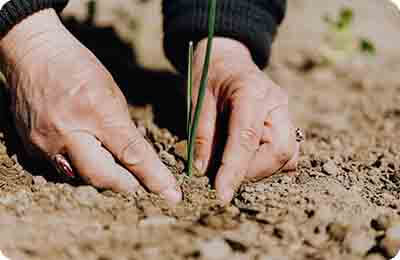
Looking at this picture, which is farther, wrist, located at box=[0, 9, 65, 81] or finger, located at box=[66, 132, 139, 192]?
wrist, located at box=[0, 9, 65, 81]

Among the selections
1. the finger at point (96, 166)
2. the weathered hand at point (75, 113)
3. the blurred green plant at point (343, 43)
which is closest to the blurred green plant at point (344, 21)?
the blurred green plant at point (343, 43)

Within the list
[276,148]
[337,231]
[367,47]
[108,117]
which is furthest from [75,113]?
[367,47]

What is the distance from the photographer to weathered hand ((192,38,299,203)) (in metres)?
1.41

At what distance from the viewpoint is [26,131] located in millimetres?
1464

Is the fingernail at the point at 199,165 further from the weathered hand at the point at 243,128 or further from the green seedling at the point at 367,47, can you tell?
the green seedling at the point at 367,47

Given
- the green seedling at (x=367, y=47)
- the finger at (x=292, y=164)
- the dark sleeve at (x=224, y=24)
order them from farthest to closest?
the green seedling at (x=367, y=47) → the dark sleeve at (x=224, y=24) → the finger at (x=292, y=164)

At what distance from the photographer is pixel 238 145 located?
143 cm

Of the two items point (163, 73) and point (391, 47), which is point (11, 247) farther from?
point (391, 47)

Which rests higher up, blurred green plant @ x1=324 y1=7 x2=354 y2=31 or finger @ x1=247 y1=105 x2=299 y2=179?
blurred green plant @ x1=324 y1=7 x2=354 y2=31

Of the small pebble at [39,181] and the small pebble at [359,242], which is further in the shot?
the small pebble at [39,181]

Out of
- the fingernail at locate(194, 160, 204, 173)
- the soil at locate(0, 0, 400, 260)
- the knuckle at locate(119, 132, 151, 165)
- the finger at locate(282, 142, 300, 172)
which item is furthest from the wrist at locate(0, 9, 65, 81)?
the finger at locate(282, 142, 300, 172)

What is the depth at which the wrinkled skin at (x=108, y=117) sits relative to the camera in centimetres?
134

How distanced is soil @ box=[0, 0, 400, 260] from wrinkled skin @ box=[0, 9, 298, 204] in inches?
2.1

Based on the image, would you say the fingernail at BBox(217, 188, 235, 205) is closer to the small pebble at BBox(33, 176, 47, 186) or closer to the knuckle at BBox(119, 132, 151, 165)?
the knuckle at BBox(119, 132, 151, 165)
